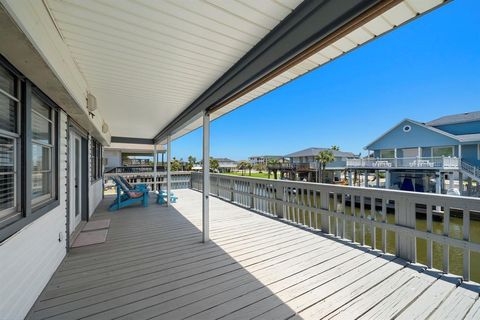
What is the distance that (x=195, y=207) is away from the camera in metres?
6.11

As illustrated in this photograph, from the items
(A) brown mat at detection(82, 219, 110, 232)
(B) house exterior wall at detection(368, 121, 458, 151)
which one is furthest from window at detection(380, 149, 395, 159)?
(A) brown mat at detection(82, 219, 110, 232)

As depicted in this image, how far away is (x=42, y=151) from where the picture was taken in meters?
2.41

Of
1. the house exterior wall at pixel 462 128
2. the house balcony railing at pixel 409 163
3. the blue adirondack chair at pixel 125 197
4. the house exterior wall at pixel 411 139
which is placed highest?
the house exterior wall at pixel 462 128

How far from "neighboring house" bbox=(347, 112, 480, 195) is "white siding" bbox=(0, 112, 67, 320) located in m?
17.4

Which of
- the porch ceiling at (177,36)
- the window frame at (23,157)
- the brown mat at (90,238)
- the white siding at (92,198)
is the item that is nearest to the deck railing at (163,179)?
the white siding at (92,198)

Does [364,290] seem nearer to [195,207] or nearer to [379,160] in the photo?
[195,207]

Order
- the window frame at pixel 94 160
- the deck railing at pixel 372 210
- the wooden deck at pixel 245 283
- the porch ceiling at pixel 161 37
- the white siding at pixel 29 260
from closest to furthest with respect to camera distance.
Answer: the white siding at pixel 29 260 → the porch ceiling at pixel 161 37 → the wooden deck at pixel 245 283 → the deck railing at pixel 372 210 → the window frame at pixel 94 160

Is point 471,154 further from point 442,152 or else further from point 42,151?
point 42,151

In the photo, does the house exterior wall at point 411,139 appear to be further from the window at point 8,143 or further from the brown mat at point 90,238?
the window at point 8,143

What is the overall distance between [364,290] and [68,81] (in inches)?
145

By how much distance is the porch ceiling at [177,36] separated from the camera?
1564mm

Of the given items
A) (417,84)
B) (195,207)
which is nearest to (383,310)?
(195,207)

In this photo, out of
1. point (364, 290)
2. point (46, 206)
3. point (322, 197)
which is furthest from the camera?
point (322, 197)

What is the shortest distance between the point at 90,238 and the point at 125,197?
8.76 ft
